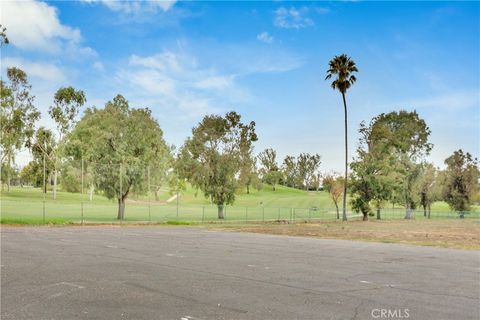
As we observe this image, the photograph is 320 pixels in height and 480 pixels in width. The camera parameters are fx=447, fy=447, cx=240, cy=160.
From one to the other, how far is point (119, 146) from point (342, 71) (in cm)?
2549

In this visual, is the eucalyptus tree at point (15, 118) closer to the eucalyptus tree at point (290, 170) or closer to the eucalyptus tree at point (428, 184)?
the eucalyptus tree at point (428, 184)

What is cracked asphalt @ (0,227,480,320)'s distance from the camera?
24.7ft

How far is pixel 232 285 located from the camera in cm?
978

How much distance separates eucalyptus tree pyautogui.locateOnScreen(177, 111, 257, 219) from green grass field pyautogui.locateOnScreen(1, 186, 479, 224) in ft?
10.7

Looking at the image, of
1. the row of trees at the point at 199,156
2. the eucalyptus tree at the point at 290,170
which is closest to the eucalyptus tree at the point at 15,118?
the row of trees at the point at 199,156

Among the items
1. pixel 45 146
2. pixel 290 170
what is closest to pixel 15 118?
pixel 45 146

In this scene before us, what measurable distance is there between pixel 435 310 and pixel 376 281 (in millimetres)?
2896

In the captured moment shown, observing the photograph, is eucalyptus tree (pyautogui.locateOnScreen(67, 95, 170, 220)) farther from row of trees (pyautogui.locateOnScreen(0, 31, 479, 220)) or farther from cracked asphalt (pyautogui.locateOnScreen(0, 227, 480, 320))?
cracked asphalt (pyautogui.locateOnScreen(0, 227, 480, 320))

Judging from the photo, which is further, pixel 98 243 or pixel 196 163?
pixel 196 163

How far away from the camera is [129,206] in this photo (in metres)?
63.7

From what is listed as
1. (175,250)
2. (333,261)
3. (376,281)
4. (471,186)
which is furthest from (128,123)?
(471,186)

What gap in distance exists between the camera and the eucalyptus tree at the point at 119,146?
39.9 meters

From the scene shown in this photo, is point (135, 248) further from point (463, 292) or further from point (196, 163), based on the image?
point (196, 163)

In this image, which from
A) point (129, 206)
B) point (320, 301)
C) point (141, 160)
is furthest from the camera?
point (129, 206)
